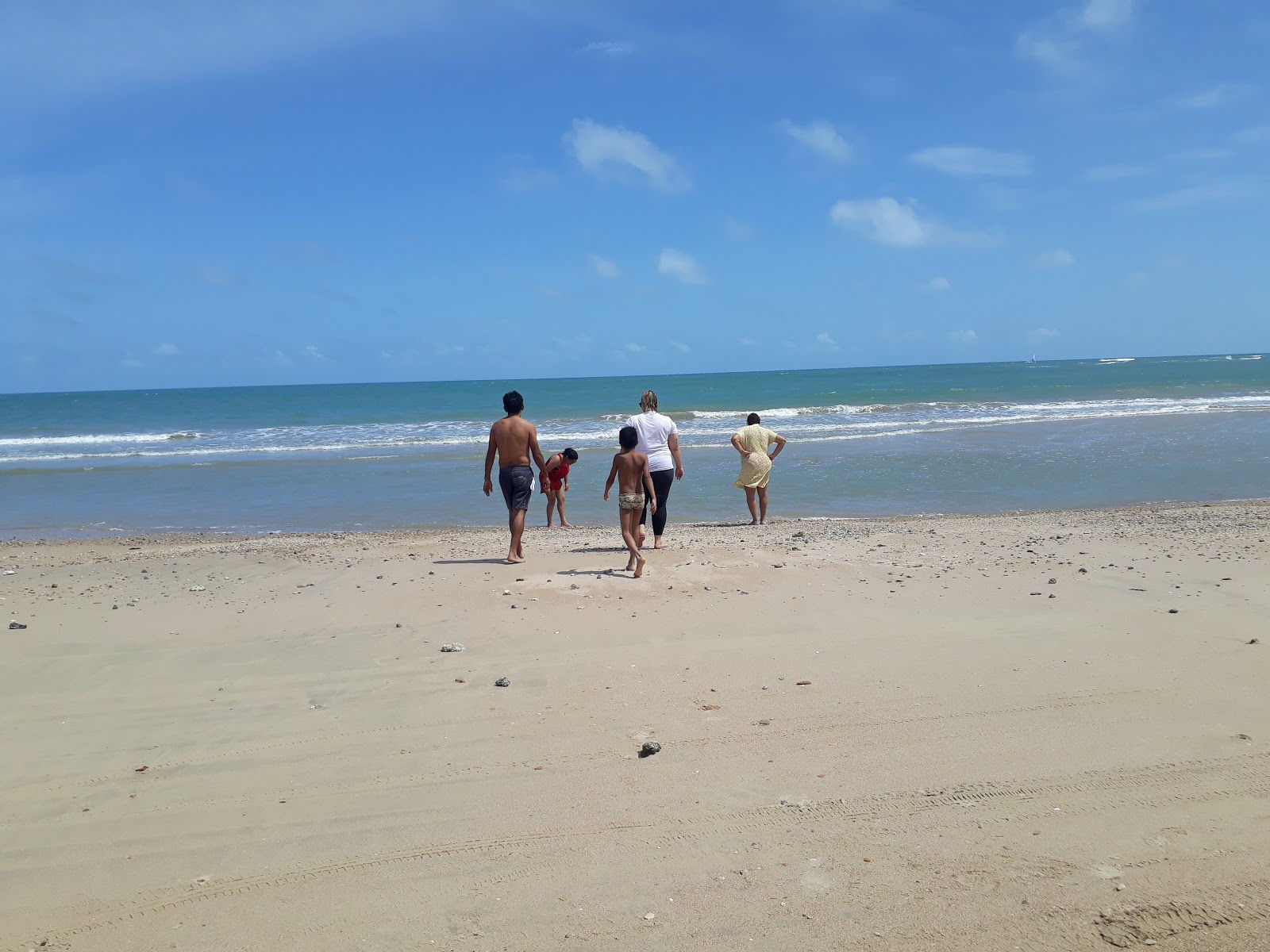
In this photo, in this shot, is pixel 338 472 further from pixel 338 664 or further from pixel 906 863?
pixel 906 863

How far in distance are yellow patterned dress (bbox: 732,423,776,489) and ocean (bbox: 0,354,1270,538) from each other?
1213 mm

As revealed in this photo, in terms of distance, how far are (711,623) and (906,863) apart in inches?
112

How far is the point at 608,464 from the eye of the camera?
20578mm

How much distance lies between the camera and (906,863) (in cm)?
311

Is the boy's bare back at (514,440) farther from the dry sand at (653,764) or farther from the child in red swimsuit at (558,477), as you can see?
the child in red swimsuit at (558,477)

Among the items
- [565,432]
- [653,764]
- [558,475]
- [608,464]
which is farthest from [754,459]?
[565,432]

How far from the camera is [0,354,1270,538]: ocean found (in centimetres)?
1394

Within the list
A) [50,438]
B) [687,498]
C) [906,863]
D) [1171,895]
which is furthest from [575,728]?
[50,438]

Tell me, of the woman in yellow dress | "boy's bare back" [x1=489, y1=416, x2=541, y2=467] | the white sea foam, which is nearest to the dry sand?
"boy's bare back" [x1=489, y1=416, x2=541, y2=467]

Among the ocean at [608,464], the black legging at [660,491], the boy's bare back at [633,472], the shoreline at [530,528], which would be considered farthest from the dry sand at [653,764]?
the ocean at [608,464]

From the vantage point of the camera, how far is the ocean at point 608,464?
13938mm

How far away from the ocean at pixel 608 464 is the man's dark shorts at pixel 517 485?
4568 millimetres

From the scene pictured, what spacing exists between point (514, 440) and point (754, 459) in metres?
3.82

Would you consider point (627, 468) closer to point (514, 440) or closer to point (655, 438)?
point (514, 440)
